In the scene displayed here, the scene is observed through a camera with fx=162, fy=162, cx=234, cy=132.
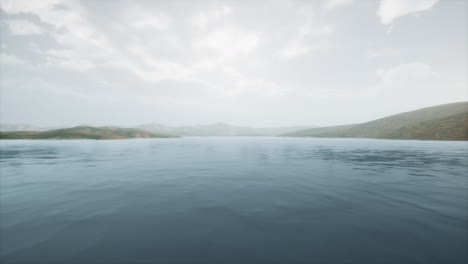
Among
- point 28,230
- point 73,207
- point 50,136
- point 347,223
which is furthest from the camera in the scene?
point 50,136

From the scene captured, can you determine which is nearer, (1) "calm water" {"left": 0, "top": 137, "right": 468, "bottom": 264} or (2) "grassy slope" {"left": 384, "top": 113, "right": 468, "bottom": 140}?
(1) "calm water" {"left": 0, "top": 137, "right": 468, "bottom": 264}

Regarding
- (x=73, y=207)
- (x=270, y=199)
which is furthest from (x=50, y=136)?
(x=270, y=199)

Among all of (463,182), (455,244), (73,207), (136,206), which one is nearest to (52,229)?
(73,207)

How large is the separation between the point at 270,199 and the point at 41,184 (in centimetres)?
2017

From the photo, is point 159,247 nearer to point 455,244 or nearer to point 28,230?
point 28,230

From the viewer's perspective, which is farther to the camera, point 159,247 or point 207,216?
point 207,216

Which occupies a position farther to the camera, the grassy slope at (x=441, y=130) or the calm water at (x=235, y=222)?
the grassy slope at (x=441, y=130)

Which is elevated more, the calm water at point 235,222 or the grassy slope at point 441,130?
→ the grassy slope at point 441,130

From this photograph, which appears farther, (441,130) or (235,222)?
(441,130)

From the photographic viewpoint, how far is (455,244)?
20.6 feet

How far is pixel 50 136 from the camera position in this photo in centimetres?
14075

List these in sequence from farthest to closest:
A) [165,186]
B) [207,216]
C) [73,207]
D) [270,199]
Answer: [165,186], [270,199], [73,207], [207,216]

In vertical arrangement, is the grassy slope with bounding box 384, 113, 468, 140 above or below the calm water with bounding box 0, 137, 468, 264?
above

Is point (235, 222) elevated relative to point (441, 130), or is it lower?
lower
